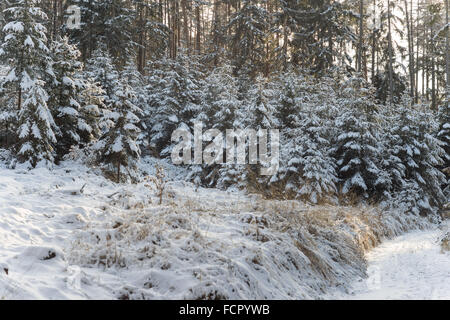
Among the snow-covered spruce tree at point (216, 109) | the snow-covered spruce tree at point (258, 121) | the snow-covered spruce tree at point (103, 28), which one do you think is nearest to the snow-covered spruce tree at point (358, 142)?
the snow-covered spruce tree at point (258, 121)

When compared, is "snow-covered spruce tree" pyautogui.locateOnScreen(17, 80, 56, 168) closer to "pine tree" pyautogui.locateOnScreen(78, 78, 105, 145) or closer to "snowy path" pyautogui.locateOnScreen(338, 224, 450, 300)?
"pine tree" pyautogui.locateOnScreen(78, 78, 105, 145)

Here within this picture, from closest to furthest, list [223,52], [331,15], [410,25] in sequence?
[331,15]
[223,52]
[410,25]

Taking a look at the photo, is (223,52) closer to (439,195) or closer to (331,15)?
(331,15)

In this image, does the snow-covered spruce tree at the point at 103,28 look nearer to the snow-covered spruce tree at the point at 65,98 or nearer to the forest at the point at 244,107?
the forest at the point at 244,107

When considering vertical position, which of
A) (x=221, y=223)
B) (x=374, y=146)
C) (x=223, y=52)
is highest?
(x=223, y=52)

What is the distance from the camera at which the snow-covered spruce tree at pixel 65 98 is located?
42.2ft

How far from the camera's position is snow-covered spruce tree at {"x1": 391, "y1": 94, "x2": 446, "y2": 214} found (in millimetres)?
16328

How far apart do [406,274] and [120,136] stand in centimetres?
999

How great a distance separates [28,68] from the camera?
1227 cm

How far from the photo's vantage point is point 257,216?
6418mm

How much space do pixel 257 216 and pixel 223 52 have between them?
68.4 ft

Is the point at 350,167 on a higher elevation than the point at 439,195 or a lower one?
higher
